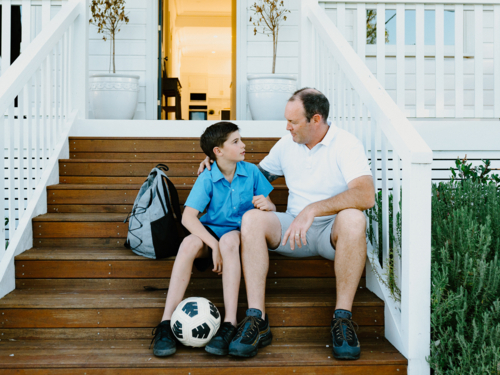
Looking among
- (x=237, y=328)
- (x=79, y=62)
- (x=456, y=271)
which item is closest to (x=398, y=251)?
(x=456, y=271)

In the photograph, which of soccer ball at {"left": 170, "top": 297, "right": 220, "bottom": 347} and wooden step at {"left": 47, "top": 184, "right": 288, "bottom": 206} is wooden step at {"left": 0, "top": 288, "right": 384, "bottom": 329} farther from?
wooden step at {"left": 47, "top": 184, "right": 288, "bottom": 206}

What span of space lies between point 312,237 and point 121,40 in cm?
356

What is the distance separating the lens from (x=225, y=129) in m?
1.91

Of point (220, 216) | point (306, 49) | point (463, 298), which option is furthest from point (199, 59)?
point (463, 298)

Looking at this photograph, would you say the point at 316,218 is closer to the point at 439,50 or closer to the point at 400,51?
the point at 400,51

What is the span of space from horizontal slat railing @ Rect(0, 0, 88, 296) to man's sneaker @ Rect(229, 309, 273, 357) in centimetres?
112

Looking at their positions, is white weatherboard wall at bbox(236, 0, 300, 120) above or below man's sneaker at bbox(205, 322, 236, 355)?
above

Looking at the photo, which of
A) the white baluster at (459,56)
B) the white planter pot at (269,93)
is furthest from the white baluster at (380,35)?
the white planter pot at (269,93)

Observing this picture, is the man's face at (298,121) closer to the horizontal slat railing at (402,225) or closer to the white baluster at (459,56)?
the horizontal slat railing at (402,225)

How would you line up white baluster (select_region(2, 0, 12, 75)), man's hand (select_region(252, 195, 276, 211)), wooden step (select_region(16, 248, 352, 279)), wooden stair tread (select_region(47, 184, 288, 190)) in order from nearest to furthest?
man's hand (select_region(252, 195, 276, 211)), wooden step (select_region(16, 248, 352, 279)), wooden stair tread (select_region(47, 184, 288, 190)), white baluster (select_region(2, 0, 12, 75))

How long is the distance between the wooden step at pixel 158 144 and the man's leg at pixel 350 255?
4.52 ft

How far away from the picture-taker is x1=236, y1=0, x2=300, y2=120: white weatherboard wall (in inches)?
180

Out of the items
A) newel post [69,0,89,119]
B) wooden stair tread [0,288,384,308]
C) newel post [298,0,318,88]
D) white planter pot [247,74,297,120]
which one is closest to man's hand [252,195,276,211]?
wooden stair tread [0,288,384,308]

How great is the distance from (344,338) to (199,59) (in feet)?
35.6
